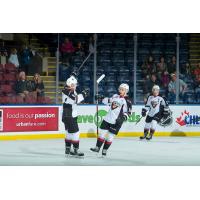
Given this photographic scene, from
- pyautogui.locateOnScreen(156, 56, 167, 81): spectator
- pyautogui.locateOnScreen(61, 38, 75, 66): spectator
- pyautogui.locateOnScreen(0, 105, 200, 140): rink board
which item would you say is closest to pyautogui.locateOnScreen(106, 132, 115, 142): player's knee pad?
pyautogui.locateOnScreen(0, 105, 200, 140): rink board

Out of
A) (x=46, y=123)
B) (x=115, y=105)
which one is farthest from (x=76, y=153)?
(x=46, y=123)

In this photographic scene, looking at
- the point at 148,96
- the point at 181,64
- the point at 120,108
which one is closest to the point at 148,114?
the point at 148,96

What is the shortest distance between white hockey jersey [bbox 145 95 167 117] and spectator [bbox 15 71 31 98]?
7.66 feet

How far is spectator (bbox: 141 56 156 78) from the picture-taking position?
16953 mm

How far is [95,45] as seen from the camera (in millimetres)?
16750

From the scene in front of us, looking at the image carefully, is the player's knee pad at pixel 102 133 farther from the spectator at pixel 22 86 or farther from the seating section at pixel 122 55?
the seating section at pixel 122 55

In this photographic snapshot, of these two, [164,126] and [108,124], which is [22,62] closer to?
[164,126]

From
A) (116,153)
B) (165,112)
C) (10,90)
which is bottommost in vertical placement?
(116,153)

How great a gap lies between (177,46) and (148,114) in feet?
7.39

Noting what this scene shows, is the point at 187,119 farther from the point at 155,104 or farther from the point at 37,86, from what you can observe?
the point at 37,86

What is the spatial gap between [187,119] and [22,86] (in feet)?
11.5

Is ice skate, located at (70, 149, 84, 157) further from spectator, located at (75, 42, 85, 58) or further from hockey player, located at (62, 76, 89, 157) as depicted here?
spectator, located at (75, 42, 85, 58)

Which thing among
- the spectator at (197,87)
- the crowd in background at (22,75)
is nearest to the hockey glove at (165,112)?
the spectator at (197,87)

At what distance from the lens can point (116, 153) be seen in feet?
43.5
